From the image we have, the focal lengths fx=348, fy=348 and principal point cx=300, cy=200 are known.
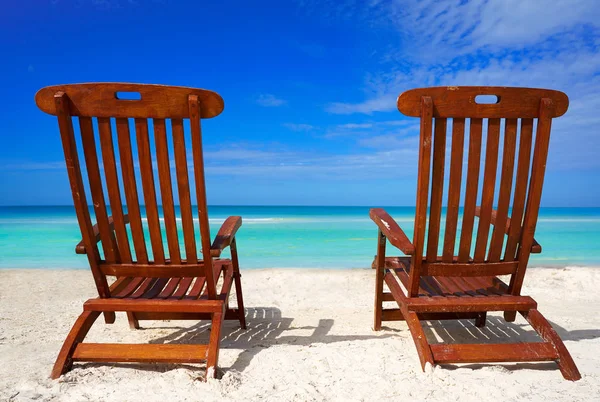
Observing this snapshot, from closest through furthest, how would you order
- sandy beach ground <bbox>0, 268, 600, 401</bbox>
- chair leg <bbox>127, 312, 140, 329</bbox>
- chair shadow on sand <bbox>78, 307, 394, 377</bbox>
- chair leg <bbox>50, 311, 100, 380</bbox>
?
sandy beach ground <bbox>0, 268, 600, 401</bbox>, chair leg <bbox>50, 311, 100, 380</bbox>, chair shadow on sand <bbox>78, 307, 394, 377</bbox>, chair leg <bbox>127, 312, 140, 329</bbox>

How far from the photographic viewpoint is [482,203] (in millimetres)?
2020

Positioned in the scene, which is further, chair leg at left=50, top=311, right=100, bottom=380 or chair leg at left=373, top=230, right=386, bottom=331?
chair leg at left=373, top=230, right=386, bottom=331

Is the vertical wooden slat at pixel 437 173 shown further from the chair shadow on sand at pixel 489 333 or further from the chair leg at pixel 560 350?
the chair shadow on sand at pixel 489 333

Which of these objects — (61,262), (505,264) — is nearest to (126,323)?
(505,264)

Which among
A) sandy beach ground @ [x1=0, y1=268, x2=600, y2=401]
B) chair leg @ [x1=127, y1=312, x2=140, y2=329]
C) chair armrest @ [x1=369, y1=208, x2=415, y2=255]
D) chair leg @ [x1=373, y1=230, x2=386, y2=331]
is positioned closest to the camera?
sandy beach ground @ [x1=0, y1=268, x2=600, y2=401]

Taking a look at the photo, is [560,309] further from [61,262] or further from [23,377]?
[61,262]

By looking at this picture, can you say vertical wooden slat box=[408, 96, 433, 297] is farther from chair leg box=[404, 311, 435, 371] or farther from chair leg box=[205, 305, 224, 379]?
chair leg box=[205, 305, 224, 379]

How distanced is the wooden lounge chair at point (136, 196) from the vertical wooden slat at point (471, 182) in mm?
1368

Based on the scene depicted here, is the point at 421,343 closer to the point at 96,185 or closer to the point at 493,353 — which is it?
the point at 493,353

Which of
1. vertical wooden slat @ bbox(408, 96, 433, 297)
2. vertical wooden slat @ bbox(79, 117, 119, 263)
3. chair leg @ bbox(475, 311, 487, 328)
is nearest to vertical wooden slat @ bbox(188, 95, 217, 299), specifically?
vertical wooden slat @ bbox(79, 117, 119, 263)

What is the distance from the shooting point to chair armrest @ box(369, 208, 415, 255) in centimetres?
192

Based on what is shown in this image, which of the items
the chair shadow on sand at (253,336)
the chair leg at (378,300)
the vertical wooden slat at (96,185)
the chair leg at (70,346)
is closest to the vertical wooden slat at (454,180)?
the chair leg at (378,300)

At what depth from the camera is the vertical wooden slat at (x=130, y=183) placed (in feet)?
6.06

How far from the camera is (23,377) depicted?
1.85 metres
